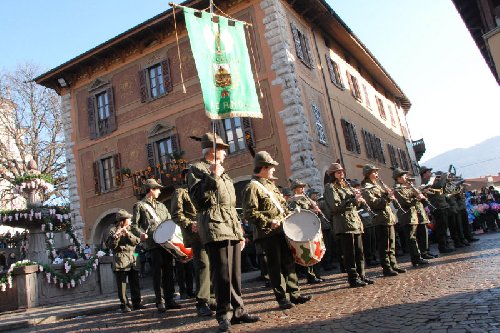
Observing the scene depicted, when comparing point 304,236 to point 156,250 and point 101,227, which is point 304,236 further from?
point 101,227

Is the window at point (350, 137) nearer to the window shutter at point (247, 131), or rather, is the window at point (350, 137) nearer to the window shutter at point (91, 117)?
the window shutter at point (247, 131)

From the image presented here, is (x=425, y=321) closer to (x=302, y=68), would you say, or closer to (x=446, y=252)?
(x=446, y=252)

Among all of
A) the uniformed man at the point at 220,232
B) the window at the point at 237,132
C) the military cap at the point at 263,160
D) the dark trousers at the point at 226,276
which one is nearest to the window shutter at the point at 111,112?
the window at the point at 237,132

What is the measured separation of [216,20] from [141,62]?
14.6 metres

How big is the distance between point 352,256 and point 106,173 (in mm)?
16467

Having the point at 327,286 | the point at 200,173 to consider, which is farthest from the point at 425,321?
the point at 327,286

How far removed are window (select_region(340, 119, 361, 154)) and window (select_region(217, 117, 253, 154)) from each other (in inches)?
216

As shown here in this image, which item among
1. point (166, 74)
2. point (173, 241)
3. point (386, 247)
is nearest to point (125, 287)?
point (173, 241)

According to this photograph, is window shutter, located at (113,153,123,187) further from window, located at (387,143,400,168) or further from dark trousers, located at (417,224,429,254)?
window, located at (387,143,400,168)

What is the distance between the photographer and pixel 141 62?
20156mm

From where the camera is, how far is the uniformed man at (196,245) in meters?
5.87

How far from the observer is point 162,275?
23.1 ft

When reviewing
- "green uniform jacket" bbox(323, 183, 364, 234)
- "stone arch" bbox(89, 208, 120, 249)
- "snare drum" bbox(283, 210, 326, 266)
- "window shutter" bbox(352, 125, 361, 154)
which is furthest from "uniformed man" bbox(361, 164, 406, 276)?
"stone arch" bbox(89, 208, 120, 249)

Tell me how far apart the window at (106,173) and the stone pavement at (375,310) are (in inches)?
508
